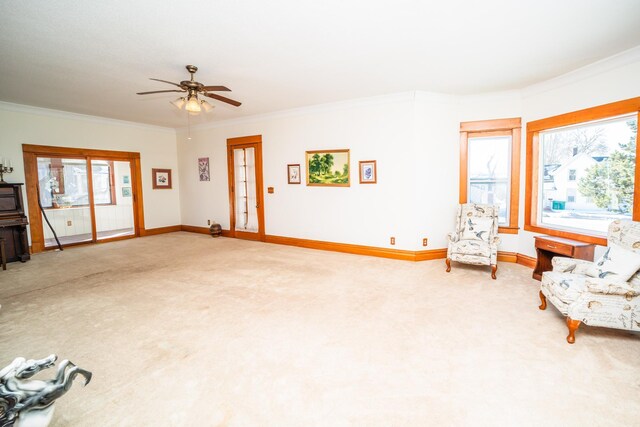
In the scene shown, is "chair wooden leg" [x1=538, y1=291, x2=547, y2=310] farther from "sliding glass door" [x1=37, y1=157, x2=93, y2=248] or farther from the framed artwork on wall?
"sliding glass door" [x1=37, y1=157, x2=93, y2=248]

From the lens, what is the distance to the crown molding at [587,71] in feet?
11.4

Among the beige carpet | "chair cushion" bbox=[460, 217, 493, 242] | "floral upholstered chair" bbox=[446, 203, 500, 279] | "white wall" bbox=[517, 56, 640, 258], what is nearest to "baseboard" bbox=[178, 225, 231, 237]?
the beige carpet

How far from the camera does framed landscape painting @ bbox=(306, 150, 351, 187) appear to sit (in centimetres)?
576

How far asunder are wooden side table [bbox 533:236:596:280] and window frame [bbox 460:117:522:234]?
92 centimetres

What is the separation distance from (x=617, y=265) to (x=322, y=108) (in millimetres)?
4815

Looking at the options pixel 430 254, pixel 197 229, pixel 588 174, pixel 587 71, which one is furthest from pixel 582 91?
pixel 197 229

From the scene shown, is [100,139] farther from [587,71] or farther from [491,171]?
[587,71]

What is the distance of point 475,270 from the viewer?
4625mm

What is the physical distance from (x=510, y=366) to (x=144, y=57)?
4782 mm

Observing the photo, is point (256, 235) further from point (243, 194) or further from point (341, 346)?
point (341, 346)

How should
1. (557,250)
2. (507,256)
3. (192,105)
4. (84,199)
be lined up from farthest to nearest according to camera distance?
(84,199), (507,256), (557,250), (192,105)

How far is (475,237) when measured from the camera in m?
4.77

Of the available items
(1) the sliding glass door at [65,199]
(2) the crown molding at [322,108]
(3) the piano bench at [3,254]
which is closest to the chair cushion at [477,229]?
(2) the crown molding at [322,108]

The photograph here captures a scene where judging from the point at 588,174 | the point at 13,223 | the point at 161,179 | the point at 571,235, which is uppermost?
the point at 161,179
